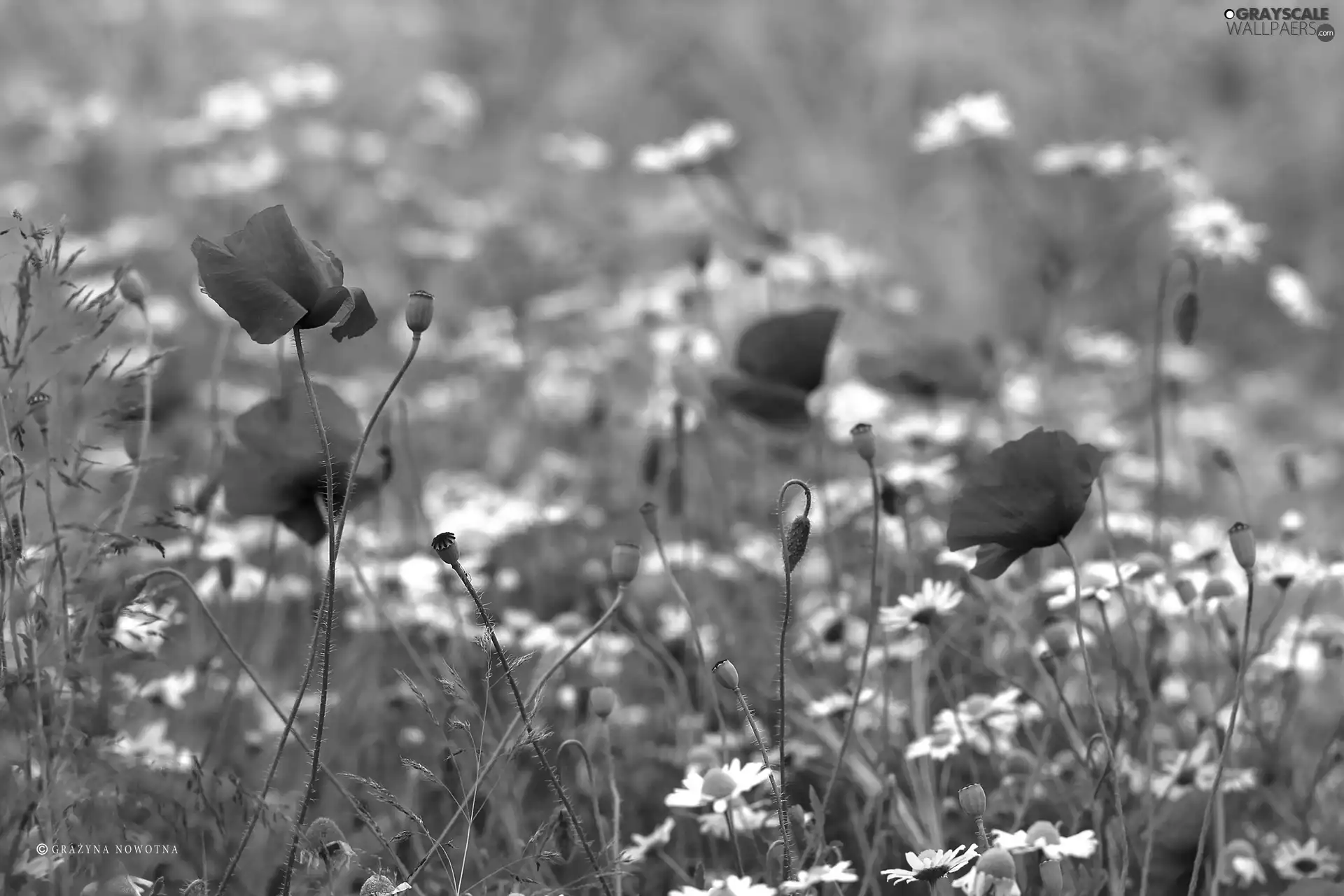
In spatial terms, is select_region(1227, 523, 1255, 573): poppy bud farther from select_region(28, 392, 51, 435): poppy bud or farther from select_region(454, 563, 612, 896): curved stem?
select_region(28, 392, 51, 435): poppy bud

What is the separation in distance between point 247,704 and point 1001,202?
3344 millimetres

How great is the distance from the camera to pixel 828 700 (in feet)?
4.88

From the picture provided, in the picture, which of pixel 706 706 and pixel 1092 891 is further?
pixel 706 706

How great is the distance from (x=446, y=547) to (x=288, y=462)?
17.2 inches

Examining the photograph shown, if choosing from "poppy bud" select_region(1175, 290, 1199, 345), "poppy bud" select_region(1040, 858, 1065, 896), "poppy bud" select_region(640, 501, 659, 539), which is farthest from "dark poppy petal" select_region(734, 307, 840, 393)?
"poppy bud" select_region(1040, 858, 1065, 896)

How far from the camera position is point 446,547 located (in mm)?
1047

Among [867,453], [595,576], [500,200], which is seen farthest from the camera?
[500,200]

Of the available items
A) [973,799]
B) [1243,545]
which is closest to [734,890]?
[973,799]

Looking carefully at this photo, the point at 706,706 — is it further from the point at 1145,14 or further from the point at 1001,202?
the point at 1145,14

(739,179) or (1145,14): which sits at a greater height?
(1145,14)

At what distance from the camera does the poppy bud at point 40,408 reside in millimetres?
1087

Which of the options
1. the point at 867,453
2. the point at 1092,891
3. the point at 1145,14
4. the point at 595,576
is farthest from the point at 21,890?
the point at 1145,14

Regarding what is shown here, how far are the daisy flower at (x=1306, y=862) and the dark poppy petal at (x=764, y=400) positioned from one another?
77cm

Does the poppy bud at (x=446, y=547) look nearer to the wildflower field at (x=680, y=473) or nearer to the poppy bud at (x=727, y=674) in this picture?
the wildflower field at (x=680, y=473)
